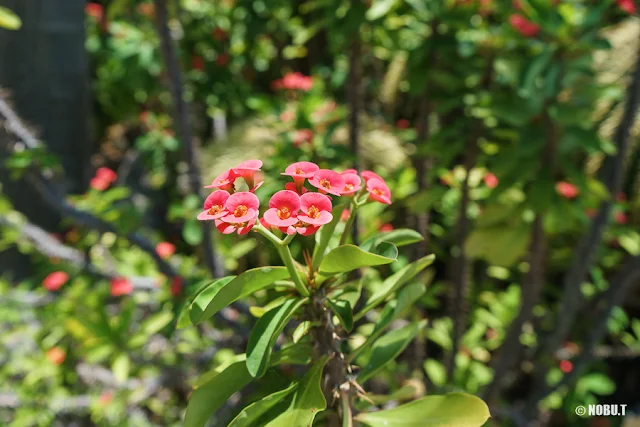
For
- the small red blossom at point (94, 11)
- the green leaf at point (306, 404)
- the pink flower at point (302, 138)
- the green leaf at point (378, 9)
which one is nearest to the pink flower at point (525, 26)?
the green leaf at point (378, 9)

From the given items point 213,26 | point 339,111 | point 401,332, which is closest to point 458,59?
point 339,111

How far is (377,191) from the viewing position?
2.02 feet

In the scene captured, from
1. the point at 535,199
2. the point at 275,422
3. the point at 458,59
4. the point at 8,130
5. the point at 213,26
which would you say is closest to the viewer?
the point at 275,422

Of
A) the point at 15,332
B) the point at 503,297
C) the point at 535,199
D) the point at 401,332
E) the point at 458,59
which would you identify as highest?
the point at 458,59

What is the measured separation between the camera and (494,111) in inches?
50.5

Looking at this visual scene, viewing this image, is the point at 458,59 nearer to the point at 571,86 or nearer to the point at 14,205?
the point at 571,86

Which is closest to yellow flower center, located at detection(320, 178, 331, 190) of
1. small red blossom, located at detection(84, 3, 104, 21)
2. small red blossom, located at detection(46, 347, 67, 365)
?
small red blossom, located at detection(46, 347, 67, 365)

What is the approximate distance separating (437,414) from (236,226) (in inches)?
14.0

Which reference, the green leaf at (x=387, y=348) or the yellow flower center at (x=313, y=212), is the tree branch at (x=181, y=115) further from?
the yellow flower center at (x=313, y=212)

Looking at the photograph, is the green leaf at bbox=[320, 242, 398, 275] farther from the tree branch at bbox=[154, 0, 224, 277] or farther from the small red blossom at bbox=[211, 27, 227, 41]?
the small red blossom at bbox=[211, 27, 227, 41]

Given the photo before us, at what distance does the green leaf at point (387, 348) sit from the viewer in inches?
28.3

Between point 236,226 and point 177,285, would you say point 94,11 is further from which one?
point 236,226

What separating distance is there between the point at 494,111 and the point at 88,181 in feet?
7.96

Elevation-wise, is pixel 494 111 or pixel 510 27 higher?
pixel 510 27
